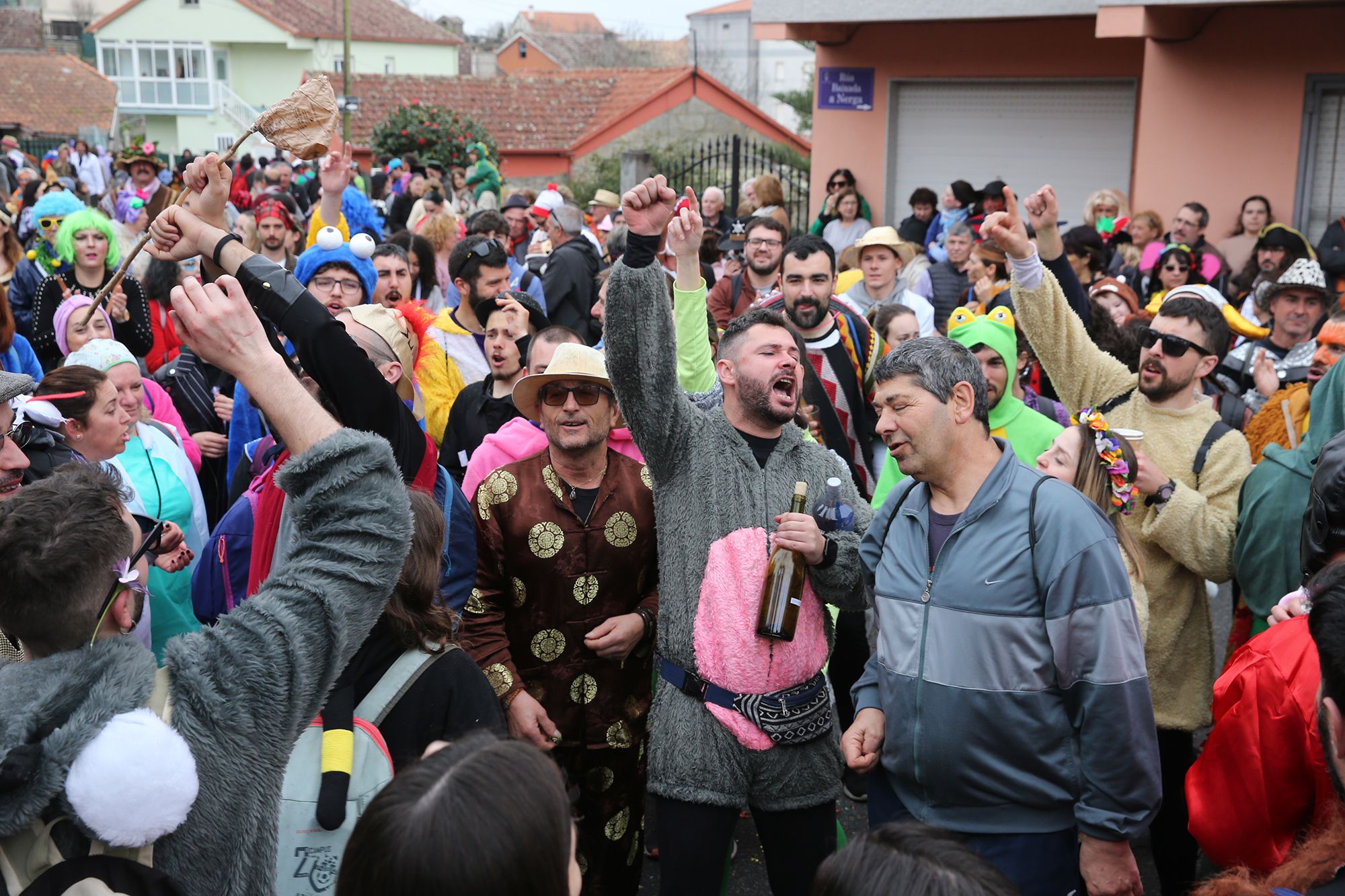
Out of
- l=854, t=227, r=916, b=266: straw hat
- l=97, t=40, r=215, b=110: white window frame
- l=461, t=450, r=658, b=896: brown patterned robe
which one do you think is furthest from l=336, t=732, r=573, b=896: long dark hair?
l=97, t=40, r=215, b=110: white window frame

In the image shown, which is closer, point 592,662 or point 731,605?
point 731,605

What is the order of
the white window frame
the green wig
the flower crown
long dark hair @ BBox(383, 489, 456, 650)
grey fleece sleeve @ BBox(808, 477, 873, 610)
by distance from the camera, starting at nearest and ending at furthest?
long dark hair @ BBox(383, 489, 456, 650) < grey fleece sleeve @ BBox(808, 477, 873, 610) < the flower crown < the green wig < the white window frame

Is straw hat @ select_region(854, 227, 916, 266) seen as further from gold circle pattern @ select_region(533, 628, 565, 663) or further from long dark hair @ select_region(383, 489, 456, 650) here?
long dark hair @ select_region(383, 489, 456, 650)

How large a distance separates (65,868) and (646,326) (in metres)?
2.05

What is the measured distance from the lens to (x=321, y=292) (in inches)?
232

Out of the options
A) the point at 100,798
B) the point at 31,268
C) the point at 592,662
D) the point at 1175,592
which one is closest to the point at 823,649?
the point at 592,662

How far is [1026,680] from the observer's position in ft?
9.71

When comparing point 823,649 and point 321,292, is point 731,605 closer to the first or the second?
point 823,649

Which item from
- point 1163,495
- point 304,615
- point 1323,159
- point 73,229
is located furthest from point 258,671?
point 1323,159

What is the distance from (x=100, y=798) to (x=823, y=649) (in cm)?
225

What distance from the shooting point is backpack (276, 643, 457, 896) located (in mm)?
2502

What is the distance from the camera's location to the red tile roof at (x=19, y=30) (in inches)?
2542

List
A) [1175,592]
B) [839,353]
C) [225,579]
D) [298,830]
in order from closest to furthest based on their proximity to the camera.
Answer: [298,830] < [225,579] < [1175,592] < [839,353]

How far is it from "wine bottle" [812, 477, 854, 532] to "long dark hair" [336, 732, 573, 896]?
2.03 m
